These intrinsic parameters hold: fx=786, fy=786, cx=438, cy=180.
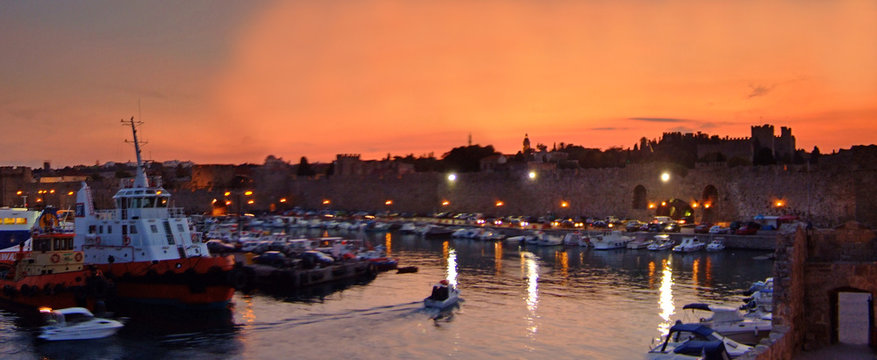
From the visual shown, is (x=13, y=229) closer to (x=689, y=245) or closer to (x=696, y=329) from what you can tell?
(x=696, y=329)

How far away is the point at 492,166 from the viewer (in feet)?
255

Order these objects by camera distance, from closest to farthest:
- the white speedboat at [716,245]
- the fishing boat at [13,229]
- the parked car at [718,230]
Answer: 1. the fishing boat at [13,229]
2. the white speedboat at [716,245]
3. the parked car at [718,230]

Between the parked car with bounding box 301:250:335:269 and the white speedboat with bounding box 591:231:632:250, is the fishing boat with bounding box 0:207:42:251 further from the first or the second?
the white speedboat with bounding box 591:231:632:250

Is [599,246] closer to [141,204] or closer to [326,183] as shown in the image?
[141,204]

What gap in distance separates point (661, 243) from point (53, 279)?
2506cm

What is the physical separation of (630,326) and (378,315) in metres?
6.19

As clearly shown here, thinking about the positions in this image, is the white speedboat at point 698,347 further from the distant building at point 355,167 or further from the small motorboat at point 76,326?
the distant building at point 355,167

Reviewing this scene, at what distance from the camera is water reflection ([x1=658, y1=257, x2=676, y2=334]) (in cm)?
1817

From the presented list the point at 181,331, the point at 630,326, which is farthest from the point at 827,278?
the point at 181,331

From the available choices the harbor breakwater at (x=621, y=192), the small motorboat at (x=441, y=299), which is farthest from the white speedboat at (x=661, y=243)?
the small motorboat at (x=441, y=299)

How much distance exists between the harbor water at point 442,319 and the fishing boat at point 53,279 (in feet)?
2.36

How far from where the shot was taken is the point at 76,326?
17.3 m

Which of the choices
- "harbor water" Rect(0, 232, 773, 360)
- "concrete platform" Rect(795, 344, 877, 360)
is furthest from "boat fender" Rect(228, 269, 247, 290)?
"concrete platform" Rect(795, 344, 877, 360)

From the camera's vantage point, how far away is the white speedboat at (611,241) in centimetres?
3559
